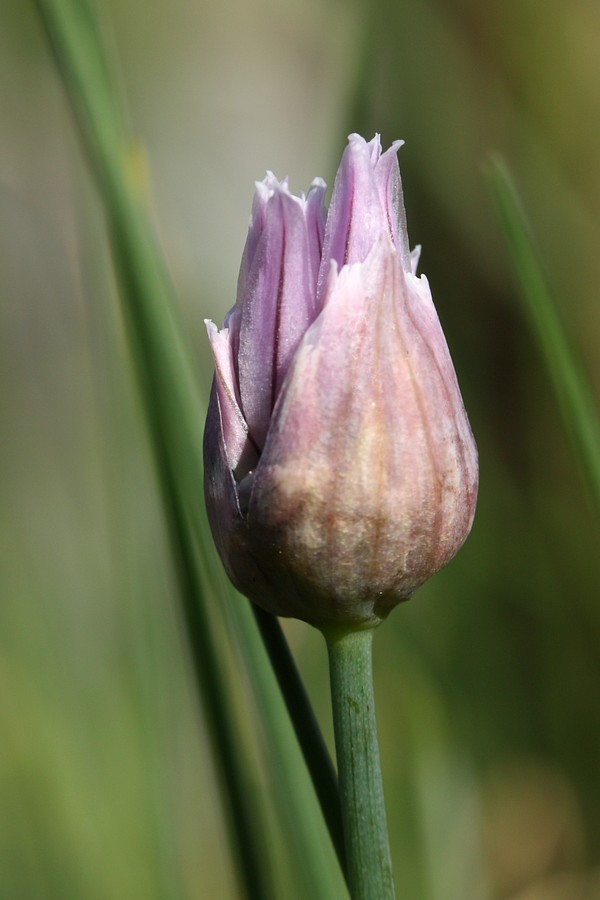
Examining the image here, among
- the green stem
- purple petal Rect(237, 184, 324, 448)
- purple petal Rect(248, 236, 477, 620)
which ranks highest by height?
purple petal Rect(237, 184, 324, 448)

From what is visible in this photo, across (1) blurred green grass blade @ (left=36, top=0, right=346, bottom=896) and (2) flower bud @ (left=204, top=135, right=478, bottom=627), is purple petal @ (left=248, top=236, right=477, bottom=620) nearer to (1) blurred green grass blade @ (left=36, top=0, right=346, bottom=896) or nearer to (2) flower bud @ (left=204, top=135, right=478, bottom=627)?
(2) flower bud @ (left=204, top=135, right=478, bottom=627)

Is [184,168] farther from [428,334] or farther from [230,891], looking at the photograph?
[428,334]

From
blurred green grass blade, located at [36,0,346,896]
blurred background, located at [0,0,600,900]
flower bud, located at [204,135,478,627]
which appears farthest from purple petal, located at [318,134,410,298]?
blurred background, located at [0,0,600,900]

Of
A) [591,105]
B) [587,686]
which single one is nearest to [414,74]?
[591,105]

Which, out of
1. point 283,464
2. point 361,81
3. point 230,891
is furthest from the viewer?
point 230,891

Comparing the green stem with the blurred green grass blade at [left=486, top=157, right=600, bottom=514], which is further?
the blurred green grass blade at [left=486, top=157, right=600, bottom=514]

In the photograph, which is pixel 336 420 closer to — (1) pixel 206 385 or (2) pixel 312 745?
(2) pixel 312 745

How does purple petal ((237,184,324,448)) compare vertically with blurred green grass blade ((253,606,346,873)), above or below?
above
